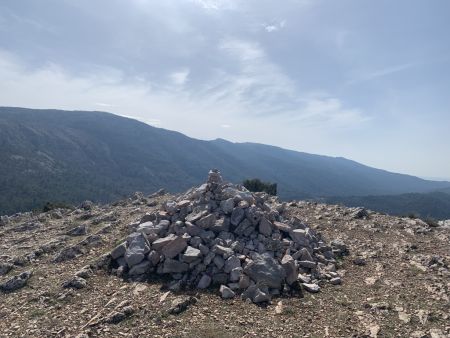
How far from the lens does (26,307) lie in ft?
40.9

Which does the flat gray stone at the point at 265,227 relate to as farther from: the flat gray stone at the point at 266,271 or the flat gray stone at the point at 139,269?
the flat gray stone at the point at 139,269

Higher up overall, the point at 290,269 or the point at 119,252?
the point at 290,269

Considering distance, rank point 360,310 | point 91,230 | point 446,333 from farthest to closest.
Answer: point 91,230, point 360,310, point 446,333

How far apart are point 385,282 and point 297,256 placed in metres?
3.64

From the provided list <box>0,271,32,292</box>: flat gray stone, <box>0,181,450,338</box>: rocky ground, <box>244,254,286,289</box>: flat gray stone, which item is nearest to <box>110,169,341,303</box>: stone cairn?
<box>244,254,286,289</box>: flat gray stone

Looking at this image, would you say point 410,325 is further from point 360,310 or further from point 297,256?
point 297,256

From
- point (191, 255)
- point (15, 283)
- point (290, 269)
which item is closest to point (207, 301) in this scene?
point (191, 255)

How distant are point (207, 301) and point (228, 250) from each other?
2597mm

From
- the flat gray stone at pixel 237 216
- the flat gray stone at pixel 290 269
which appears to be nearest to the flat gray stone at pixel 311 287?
the flat gray stone at pixel 290 269

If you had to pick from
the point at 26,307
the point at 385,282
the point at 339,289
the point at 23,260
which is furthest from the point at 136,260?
the point at 385,282

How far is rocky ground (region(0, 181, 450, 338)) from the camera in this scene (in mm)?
11109

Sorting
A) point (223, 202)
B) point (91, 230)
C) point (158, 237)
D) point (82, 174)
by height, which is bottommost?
point (82, 174)

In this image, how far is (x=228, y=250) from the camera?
14781mm

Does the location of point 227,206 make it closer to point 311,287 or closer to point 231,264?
point 231,264
